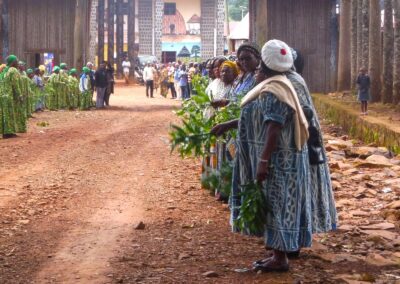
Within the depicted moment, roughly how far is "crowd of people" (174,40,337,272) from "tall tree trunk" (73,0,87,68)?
2361cm

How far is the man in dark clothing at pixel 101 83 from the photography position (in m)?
28.7

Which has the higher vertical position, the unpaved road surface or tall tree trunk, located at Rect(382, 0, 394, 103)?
tall tree trunk, located at Rect(382, 0, 394, 103)

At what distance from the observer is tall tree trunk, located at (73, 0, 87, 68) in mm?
29844

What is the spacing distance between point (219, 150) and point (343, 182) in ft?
9.17

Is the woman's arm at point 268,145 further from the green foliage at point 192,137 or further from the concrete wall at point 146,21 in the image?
the concrete wall at point 146,21

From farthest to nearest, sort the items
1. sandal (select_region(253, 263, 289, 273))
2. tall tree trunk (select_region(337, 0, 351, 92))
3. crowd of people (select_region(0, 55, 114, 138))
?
tall tree trunk (select_region(337, 0, 351, 92))
crowd of people (select_region(0, 55, 114, 138))
sandal (select_region(253, 263, 289, 273))

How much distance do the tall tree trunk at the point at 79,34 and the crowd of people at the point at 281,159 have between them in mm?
23613

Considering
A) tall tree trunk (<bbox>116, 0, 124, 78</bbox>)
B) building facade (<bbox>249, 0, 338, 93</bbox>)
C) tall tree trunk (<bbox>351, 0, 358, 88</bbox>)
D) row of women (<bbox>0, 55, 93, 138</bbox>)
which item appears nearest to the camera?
row of women (<bbox>0, 55, 93, 138</bbox>)

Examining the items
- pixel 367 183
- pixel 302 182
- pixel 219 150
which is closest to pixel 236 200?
pixel 302 182

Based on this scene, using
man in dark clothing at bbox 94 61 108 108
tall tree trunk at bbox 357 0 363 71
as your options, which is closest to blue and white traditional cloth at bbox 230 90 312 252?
tall tree trunk at bbox 357 0 363 71

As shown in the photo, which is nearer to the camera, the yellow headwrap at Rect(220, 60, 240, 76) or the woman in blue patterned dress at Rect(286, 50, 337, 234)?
the woman in blue patterned dress at Rect(286, 50, 337, 234)

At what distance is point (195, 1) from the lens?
6106 centimetres

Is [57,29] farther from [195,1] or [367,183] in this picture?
[195,1]

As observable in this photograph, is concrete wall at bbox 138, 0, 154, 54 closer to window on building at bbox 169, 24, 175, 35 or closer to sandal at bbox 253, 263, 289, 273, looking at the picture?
window on building at bbox 169, 24, 175, 35
